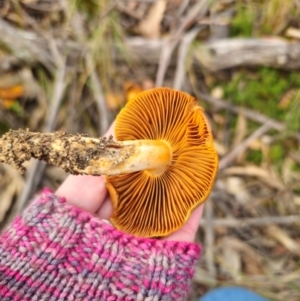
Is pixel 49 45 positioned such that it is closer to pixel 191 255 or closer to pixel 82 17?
pixel 82 17

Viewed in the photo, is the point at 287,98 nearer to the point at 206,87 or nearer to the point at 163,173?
the point at 206,87

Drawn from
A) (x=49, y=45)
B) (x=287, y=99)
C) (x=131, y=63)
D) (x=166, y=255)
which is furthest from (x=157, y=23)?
(x=166, y=255)

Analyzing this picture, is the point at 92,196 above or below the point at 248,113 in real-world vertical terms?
below

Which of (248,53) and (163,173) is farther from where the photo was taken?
(248,53)

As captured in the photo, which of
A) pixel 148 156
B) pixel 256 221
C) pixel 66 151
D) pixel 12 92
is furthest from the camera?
pixel 12 92

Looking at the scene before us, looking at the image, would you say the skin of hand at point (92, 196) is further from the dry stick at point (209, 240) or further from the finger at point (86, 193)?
the dry stick at point (209, 240)

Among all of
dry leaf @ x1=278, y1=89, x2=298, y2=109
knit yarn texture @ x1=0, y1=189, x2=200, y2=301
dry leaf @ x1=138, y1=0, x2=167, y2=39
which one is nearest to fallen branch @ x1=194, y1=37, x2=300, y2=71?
dry leaf @ x1=278, y1=89, x2=298, y2=109

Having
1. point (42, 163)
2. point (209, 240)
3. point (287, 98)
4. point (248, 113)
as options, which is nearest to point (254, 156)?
point (248, 113)
